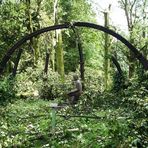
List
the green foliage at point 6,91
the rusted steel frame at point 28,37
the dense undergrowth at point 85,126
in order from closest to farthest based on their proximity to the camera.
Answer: the dense undergrowth at point 85,126, the rusted steel frame at point 28,37, the green foliage at point 6,91

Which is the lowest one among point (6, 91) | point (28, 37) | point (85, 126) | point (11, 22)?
point (85, 126)

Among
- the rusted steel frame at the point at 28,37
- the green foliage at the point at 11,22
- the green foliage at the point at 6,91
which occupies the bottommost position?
the green foliage at the point at 6,91

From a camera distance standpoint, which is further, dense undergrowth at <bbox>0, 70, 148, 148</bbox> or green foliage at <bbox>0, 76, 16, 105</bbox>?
green foliage at <bbox>0, 76, 16, 105</bbox>

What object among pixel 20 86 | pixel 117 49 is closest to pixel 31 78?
pixel 20 86

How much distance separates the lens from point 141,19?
35.6m

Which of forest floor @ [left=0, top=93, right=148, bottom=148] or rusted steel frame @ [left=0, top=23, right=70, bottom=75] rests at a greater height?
rusted steel frame @ [left=0, top=23, right=70, bottom=75]

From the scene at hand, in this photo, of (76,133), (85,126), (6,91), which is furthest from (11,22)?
(76,133)

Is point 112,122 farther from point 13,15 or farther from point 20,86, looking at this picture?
point 13,15

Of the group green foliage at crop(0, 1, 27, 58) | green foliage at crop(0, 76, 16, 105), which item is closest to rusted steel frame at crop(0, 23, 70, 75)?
green foliage at crop(0, 76, 16, 105)

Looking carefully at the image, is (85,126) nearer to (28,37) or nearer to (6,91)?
(28,37)

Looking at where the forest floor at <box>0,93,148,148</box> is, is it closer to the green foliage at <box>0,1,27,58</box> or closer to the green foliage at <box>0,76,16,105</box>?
the green foliage at <box>0,76,16,105</box>

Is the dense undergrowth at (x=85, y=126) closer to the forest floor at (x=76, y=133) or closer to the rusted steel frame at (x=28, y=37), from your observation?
the forest floor at (x=76, y=133)

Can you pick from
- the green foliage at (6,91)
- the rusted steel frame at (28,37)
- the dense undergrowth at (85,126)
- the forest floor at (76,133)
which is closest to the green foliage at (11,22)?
the green foliage at (6,91)

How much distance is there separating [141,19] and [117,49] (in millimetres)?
3627
